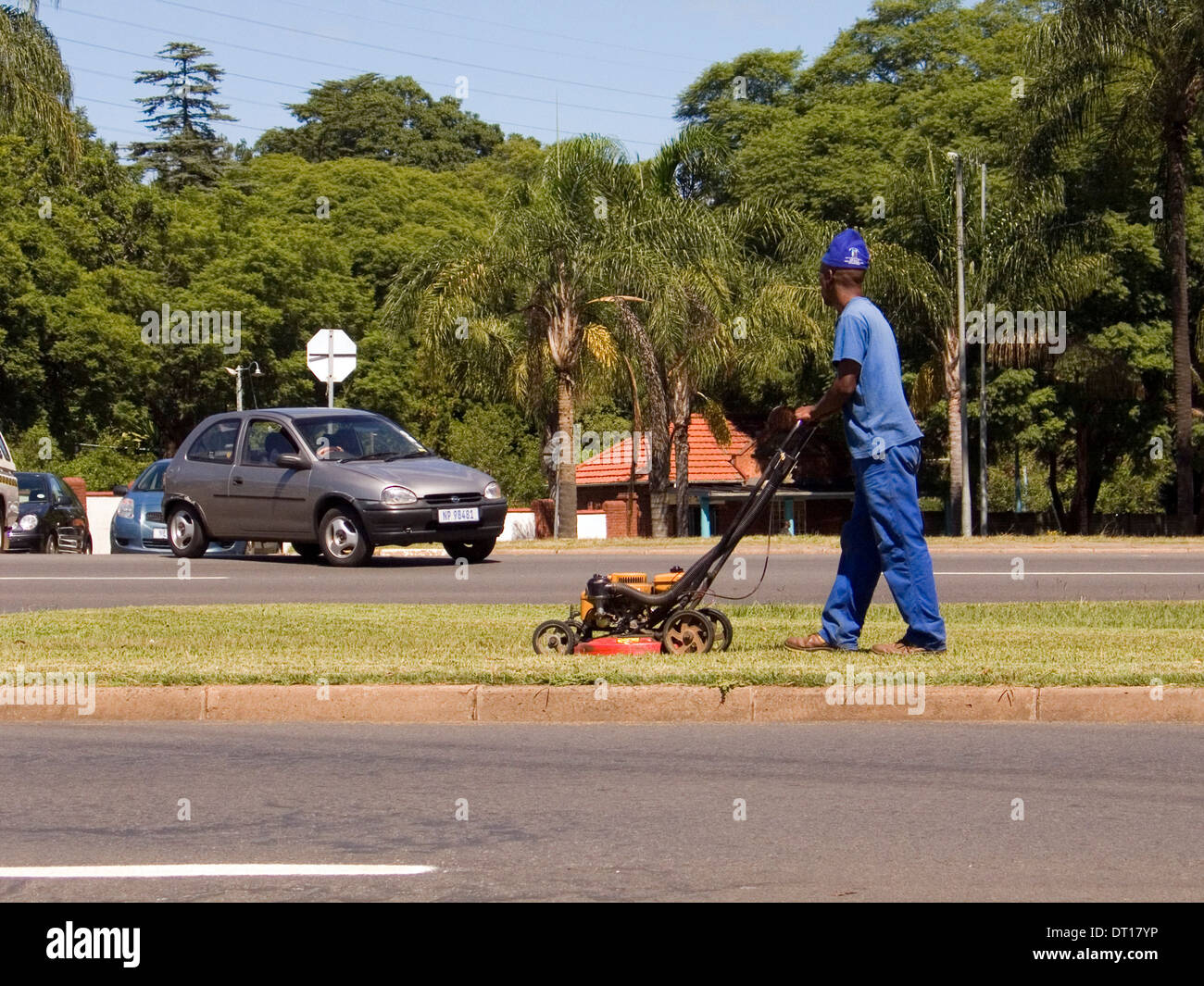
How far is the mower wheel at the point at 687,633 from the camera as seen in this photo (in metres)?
9.29

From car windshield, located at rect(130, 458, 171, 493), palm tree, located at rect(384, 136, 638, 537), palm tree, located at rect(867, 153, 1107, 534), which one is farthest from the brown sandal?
palm tree, located at rect(867, 153, 1107, 534)

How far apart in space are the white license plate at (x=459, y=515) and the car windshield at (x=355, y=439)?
1.03m

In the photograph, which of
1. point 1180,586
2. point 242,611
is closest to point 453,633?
point 242,611

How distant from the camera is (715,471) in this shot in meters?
56.9

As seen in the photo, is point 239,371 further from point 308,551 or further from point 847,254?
point 847,254

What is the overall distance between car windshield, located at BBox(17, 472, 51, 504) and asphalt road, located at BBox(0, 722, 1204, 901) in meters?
18.0

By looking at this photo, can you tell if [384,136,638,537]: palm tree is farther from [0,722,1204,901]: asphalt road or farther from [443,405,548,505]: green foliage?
[443,405,548,505]: green foliage

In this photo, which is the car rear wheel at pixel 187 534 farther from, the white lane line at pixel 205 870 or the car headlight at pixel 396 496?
the white lane line at pixel 205 870

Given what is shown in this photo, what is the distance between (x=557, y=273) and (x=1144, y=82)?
11800 mm

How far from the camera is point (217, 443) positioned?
18.5m

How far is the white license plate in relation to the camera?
17125 millimetres

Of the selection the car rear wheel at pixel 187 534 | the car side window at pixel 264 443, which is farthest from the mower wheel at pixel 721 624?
the car rear wheel at pixel 187 534

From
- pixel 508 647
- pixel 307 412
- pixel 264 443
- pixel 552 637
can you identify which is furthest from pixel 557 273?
pixel 552 637
